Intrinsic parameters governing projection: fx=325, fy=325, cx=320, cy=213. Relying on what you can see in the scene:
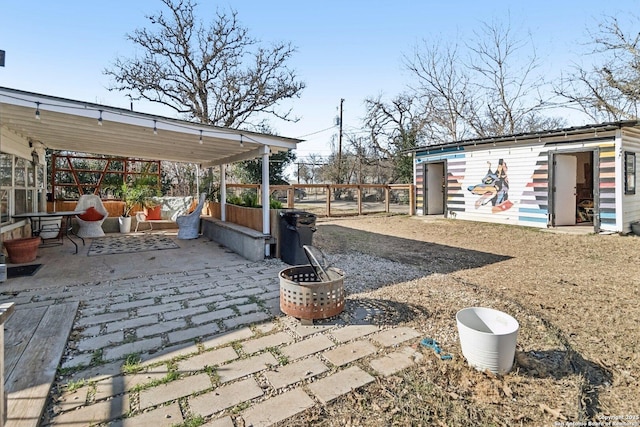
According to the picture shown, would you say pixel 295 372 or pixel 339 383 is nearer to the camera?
pixel 339 383

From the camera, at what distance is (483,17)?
16.3 metres

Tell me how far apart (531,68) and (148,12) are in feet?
59.4

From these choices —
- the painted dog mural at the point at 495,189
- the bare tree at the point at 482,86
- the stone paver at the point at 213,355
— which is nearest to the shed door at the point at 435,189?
the painted dog mural at the point at 495,189

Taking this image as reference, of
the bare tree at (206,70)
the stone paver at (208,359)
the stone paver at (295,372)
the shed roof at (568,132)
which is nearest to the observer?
the stone paver at (295,372)

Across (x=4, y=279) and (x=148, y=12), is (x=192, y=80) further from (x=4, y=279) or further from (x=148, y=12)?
(x=4, y=279)

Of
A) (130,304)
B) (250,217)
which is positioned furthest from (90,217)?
(130,304)

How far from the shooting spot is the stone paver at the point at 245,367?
6.63 feet

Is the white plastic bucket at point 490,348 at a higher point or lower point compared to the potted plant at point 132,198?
lower

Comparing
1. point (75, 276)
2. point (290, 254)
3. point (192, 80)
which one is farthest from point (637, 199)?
point (192, 80)

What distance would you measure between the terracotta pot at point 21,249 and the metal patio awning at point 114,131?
5.67 feet

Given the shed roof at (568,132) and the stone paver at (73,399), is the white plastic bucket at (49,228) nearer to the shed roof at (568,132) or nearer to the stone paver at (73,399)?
the stone paver at (73,399)

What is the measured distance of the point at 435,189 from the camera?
12438mm

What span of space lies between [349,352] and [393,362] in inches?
12.4

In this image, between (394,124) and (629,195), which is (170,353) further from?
(394,124)
